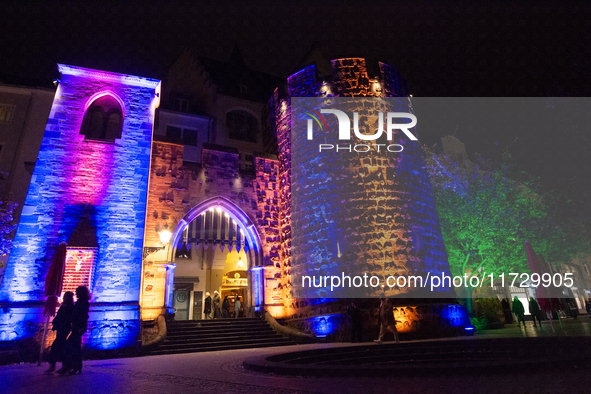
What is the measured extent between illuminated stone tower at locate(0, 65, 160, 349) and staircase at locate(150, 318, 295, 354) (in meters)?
1.19

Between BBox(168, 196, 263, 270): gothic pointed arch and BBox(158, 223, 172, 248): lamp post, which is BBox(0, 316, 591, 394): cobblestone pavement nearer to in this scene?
BBox(158, 223, 172, 248): lamp post

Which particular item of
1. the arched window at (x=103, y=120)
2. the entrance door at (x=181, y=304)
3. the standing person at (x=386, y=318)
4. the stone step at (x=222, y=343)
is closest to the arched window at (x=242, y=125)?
the arched window at (x=103, y=120)

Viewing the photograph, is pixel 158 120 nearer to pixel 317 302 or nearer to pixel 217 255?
pixel 217 255

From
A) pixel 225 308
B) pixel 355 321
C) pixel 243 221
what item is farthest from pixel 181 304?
pixel 355 321

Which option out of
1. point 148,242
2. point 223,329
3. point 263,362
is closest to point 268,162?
point 148,242

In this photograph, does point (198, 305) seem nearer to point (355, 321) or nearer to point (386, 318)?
point (355, 321)

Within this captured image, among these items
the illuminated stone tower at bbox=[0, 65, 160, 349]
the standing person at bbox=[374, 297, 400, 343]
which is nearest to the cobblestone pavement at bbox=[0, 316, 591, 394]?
the illuminated stone tower at bbox=[0, 65, 160, 349]

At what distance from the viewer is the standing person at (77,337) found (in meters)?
5.79

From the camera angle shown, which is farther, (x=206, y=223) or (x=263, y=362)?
(x=206, y=223)

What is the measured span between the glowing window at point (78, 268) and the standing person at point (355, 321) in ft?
25.3

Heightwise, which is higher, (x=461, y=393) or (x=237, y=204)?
(x=237, y=204)

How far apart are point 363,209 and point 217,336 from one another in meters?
6.31

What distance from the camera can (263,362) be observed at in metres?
5.58

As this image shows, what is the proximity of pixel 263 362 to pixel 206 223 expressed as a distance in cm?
966
